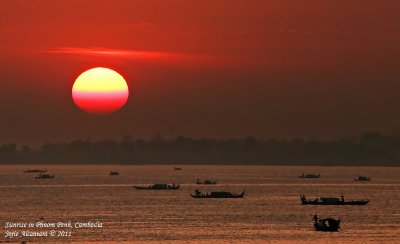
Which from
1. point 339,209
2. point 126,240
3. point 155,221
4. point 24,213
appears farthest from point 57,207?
point 126,240

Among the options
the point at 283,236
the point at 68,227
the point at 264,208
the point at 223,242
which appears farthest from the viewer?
the point at 264,208

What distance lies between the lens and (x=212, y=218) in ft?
530

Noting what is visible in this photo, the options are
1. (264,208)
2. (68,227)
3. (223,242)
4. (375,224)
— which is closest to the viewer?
(223,242)

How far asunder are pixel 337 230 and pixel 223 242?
2321cm

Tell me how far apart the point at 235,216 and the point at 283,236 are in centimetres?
3728

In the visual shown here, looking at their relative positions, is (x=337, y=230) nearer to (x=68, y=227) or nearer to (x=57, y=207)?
(x=68, y=227)

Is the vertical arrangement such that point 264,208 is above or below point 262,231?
above

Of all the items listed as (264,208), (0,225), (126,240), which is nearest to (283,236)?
(126,240)

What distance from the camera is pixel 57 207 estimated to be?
627ft

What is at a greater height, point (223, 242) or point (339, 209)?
point (339, 209)

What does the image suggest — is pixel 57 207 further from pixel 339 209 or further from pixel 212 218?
pixel 339 209

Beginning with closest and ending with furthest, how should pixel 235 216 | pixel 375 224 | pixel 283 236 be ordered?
pixel 283 236 → pixel 375 224 → pixel 235 216

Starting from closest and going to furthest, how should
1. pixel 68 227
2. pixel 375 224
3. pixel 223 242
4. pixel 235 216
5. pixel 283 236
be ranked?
pixel 223 242
pixel 283 236
pixel 68 227
pixel 375 224
pixel 235 216

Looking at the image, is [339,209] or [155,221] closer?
[155,221]
